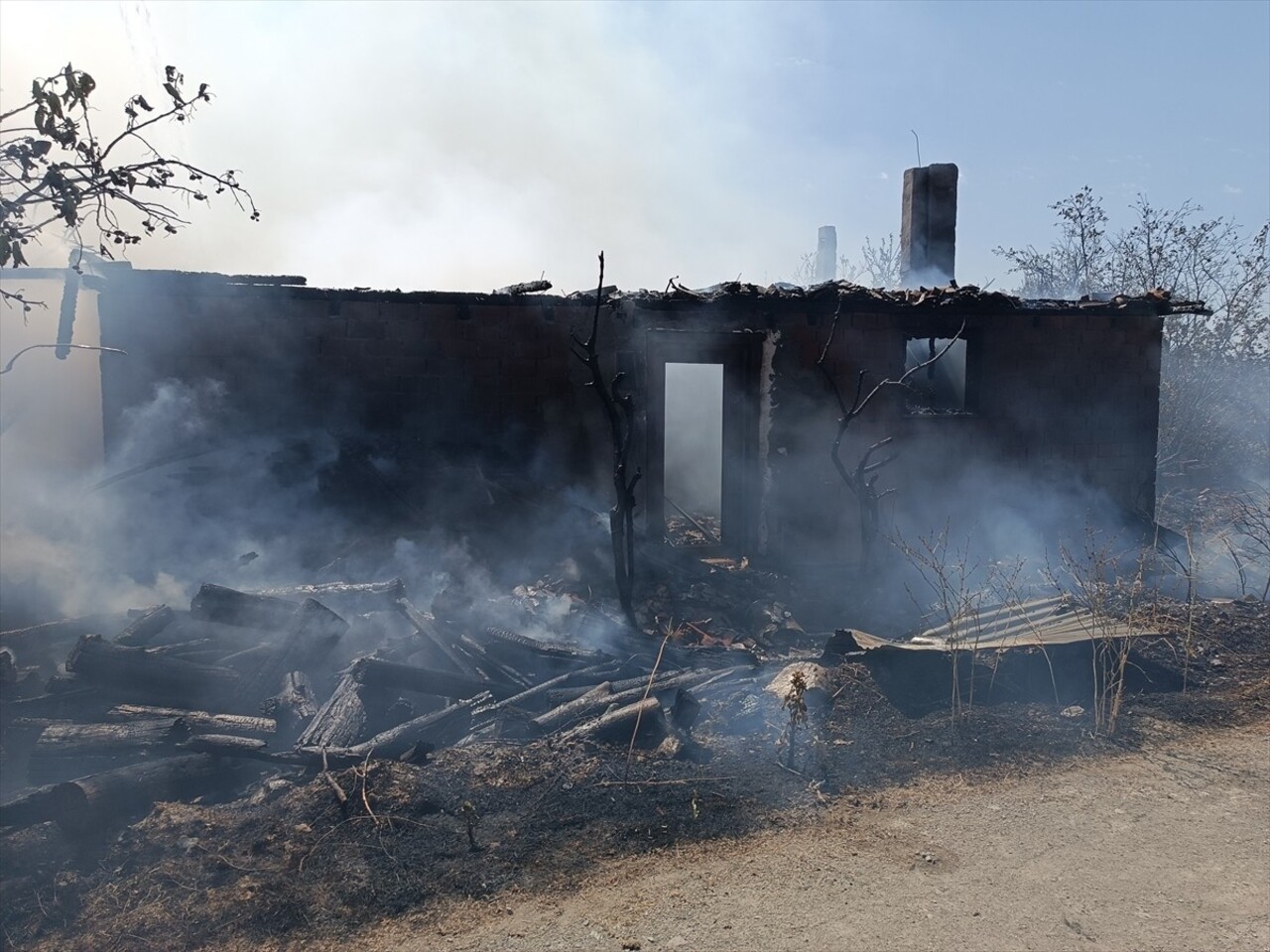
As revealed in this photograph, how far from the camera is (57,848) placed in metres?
4.71

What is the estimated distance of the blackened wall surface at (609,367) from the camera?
35.0 feet

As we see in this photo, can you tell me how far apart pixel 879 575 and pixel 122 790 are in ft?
25.4

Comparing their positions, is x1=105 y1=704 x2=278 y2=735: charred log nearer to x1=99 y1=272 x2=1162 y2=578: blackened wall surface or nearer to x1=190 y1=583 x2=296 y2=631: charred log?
x1=190 y1=583 x2=296 y2=631: charred log

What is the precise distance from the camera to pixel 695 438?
1705cm

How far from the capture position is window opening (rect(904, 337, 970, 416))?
11945 mm

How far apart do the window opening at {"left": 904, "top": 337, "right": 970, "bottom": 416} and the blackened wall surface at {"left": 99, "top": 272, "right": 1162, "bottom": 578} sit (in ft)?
1.36

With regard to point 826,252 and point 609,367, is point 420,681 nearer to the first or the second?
point 609,367

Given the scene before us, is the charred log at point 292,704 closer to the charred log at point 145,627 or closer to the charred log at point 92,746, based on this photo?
the charred log at point 92,746

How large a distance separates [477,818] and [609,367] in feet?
22.4

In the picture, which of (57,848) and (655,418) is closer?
(57,848)

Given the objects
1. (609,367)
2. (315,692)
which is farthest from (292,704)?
(609,367)

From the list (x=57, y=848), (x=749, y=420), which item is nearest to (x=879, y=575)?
(x=749, y=420)

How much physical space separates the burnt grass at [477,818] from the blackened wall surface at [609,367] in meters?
4.45

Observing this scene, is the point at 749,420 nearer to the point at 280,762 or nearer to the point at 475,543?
the point at 475,543
